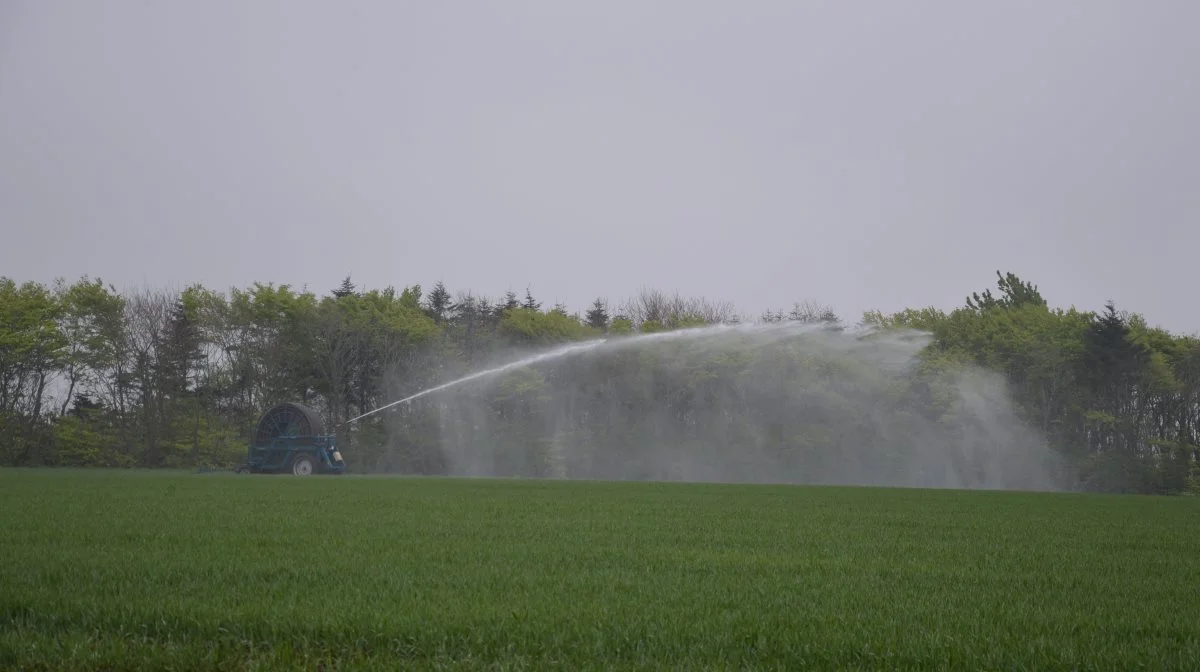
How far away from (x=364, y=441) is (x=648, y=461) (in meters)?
18.5

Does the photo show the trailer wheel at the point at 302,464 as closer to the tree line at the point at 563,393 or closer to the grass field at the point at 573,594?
the tree line at the point at 563,393

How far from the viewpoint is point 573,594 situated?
8562 millimetres

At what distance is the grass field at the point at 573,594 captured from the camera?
6.43 metres

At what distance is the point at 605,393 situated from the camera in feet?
208

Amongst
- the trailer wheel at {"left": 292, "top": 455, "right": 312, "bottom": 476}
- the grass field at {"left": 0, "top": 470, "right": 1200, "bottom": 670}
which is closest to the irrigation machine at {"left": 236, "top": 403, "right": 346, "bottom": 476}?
the trailer wheel at {"left": 292, "top": 455, "right": 312, "bottom": 476}

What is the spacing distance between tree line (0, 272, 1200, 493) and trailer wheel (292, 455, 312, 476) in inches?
581

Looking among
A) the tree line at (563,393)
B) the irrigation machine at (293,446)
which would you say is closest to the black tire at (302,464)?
the irrigation machine at (293,446)

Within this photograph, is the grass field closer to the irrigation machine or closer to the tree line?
the irrigation machine

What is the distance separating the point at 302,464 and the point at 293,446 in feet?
3.31

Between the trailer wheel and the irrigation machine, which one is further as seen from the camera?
the irrigation machine

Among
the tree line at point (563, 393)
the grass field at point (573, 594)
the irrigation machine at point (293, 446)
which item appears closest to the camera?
the grass field at point (573, 594)

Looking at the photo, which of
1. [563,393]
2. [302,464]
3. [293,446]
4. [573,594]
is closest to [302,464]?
[302,464]

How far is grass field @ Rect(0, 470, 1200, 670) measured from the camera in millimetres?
6430

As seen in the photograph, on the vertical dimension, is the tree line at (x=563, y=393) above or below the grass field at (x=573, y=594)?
above
